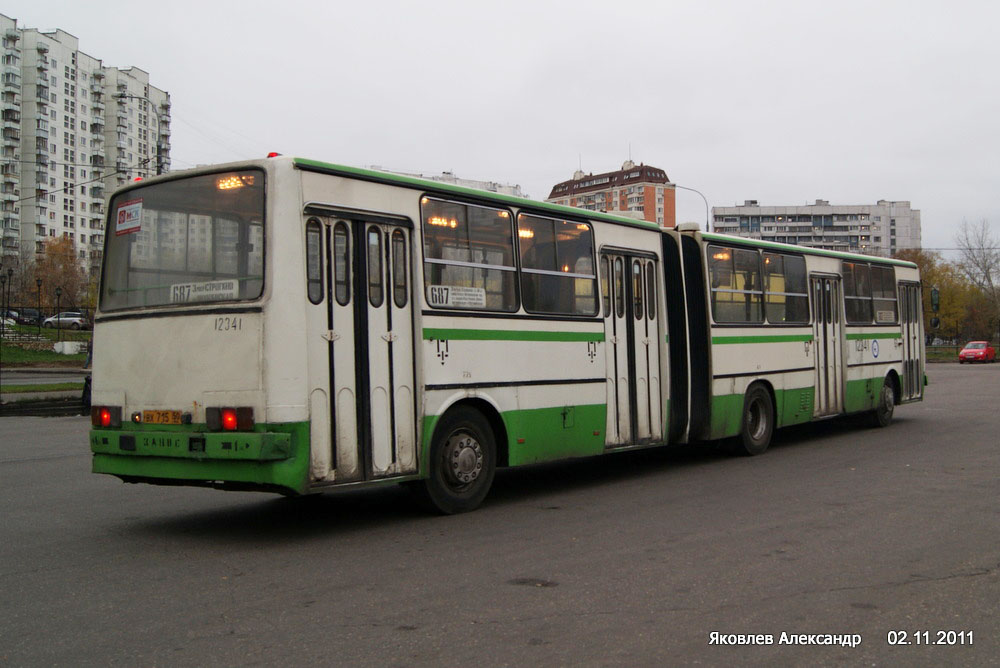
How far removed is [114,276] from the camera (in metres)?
8.65

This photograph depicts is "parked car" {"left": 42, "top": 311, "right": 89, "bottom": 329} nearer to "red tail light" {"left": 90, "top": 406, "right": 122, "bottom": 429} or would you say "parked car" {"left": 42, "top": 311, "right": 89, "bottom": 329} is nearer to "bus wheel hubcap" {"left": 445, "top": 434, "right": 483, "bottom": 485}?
"red tail light" {"left": 90, "top": 406, "right": 122, "bottom": 429}

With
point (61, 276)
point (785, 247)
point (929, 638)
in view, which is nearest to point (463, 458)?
point (929, 638)

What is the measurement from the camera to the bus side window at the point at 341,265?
8016 millimetres

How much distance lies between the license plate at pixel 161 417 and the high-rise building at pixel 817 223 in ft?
525

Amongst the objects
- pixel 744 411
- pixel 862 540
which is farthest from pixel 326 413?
pixel 744 411

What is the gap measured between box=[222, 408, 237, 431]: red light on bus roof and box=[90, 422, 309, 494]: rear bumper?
59 millimetres

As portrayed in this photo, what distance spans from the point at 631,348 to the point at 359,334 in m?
4.41

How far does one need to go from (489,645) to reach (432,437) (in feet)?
12.3

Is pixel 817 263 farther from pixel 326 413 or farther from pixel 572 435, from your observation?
pixel 326 413

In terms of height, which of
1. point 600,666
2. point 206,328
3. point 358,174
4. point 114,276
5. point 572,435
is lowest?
point 600,666

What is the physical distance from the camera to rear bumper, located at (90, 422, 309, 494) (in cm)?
736

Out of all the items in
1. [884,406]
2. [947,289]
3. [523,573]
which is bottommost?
[523,573]

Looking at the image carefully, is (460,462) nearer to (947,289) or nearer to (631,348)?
(631,348)

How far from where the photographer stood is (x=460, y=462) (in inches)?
354
